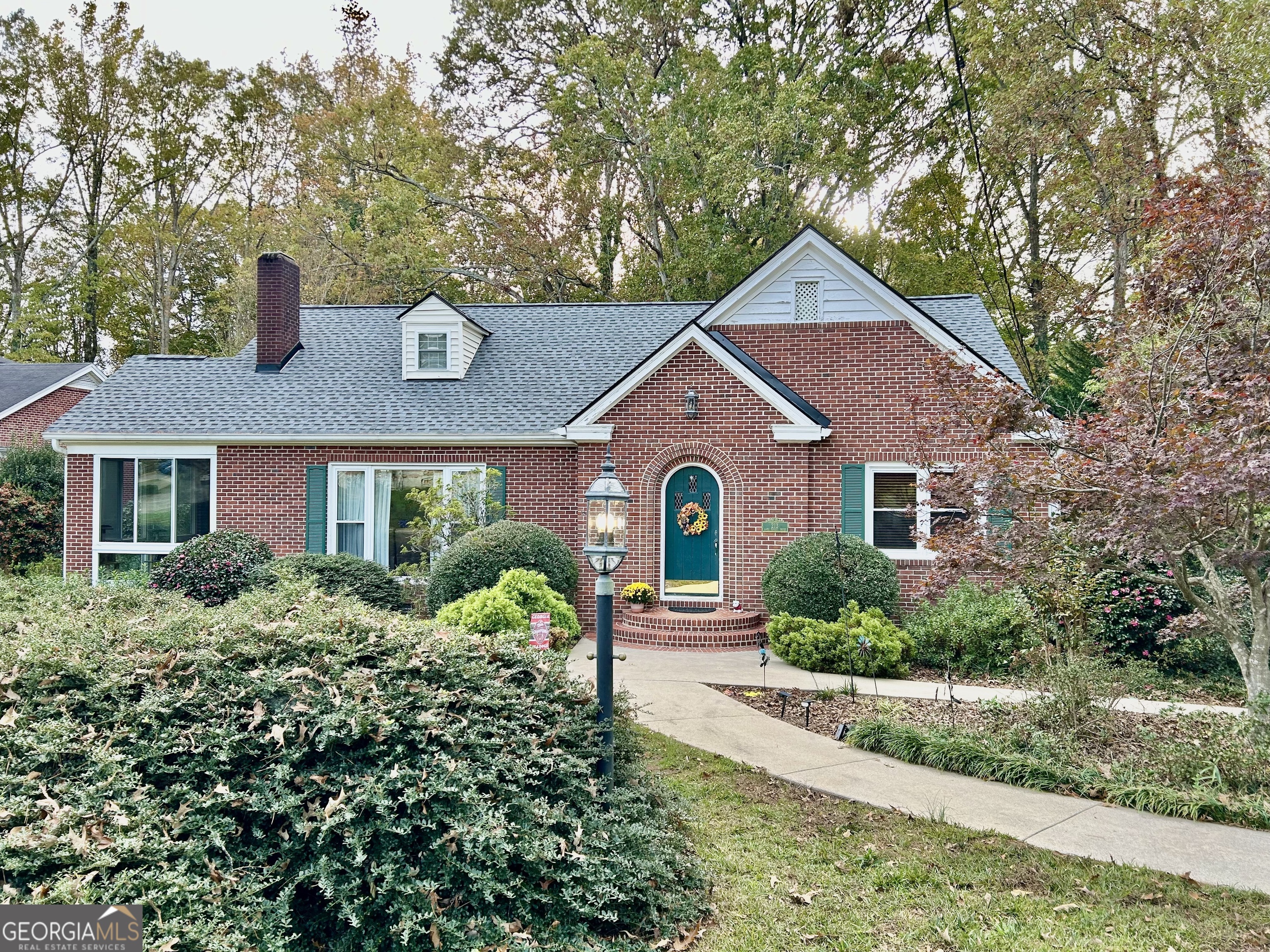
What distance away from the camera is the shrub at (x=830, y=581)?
10.6m

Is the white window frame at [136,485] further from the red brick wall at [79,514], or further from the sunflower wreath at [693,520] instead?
the sunflower wreath at [693,520]

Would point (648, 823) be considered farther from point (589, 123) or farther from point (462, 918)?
point (589, 123)

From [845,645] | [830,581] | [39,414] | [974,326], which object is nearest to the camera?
[845,645]

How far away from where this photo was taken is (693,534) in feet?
41.3

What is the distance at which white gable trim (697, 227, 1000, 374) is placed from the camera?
12391mm

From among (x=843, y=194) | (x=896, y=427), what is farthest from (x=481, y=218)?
(x=896, y=427)

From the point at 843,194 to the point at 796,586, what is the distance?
57.5 ft

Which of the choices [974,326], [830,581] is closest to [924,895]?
[830,581]

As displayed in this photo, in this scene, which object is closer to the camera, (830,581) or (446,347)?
(830,581)

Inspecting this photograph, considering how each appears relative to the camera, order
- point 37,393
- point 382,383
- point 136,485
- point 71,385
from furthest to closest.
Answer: point 71,385 < point 37,393 < point 382,383 < point 136,485

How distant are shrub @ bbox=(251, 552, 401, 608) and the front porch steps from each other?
12.0 feet

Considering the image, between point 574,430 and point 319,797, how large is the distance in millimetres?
9283

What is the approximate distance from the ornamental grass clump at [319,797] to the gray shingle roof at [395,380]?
898 cm

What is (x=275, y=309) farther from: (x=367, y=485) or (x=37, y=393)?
(x=37, y=393)
